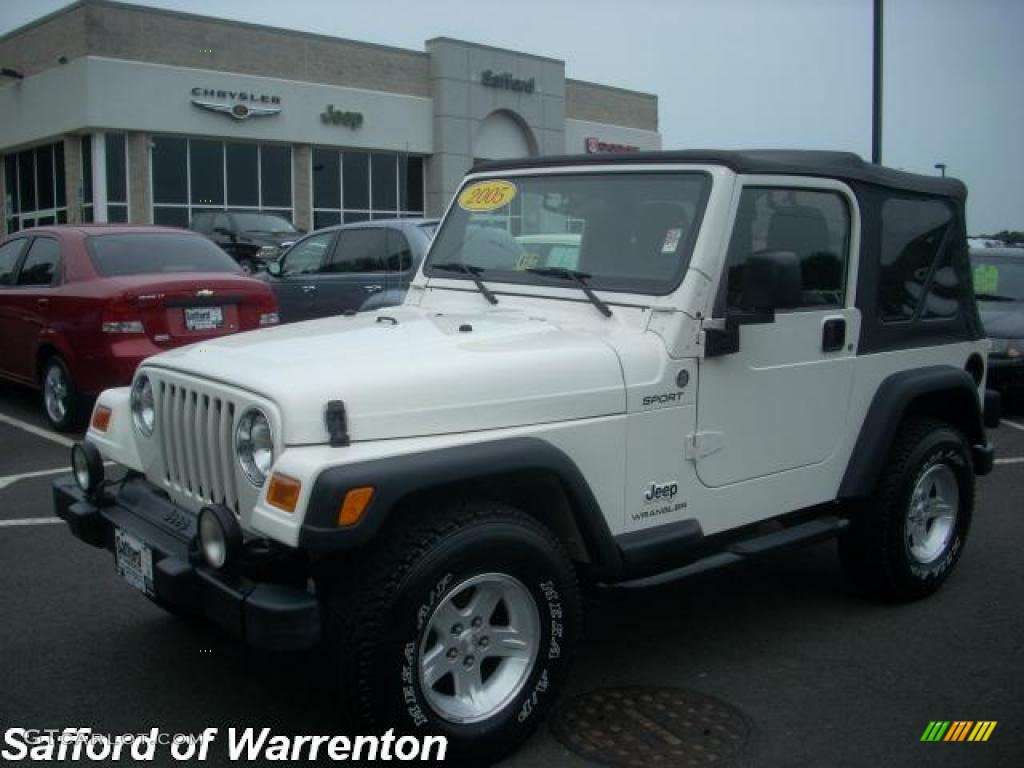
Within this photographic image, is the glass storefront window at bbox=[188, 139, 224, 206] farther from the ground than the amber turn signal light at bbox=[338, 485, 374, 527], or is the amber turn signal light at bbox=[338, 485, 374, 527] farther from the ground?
the glass storefront window at bbox=[188, 139, 224, 206]

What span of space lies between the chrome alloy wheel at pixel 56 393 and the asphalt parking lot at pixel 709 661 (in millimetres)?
3304

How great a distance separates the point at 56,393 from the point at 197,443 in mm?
5988

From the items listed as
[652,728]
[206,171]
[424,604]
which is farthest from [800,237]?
[206,171]

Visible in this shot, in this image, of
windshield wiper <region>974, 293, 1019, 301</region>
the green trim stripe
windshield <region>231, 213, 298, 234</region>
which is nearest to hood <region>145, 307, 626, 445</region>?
the green trim stripe

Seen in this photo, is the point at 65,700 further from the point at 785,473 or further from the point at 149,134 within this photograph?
the point at 149,134

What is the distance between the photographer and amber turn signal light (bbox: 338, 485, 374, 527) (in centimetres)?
298

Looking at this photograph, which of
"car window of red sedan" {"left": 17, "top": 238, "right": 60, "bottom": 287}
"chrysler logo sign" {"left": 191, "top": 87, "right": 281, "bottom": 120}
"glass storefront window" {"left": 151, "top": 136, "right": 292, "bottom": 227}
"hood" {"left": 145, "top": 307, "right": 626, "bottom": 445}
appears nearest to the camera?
"hood" {"left": 145, "top": 307, "right": 626, "bottom": 445}

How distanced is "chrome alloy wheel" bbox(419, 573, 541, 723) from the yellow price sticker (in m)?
2.00

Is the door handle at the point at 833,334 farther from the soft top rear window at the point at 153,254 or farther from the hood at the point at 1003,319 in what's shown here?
the hood at the point at 1003,319

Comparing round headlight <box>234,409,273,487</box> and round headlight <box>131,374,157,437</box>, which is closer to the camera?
round headlight <box>234,409,273,487</box>

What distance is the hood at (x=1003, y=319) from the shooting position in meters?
10.3

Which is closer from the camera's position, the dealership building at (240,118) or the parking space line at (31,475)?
the parking space line at (31,475)

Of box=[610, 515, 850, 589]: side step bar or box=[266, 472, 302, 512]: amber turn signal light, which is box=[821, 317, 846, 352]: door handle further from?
box=[266, 472, 302, 512]: amber turn signal light

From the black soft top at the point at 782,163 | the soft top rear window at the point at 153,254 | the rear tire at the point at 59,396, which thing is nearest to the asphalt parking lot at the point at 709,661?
the black soft top at the point at 782,163
